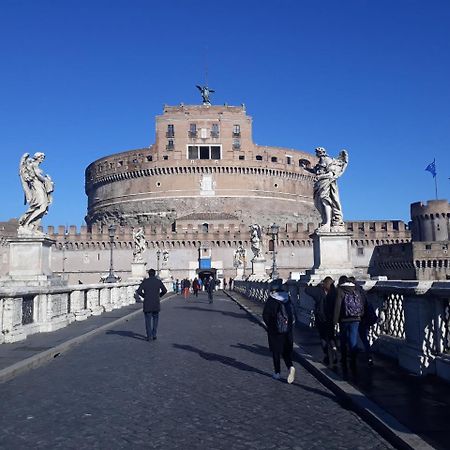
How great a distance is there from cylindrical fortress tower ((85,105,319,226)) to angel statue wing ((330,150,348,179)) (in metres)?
56.0

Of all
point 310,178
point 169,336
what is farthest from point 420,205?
point 169,336

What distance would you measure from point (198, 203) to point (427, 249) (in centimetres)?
2971

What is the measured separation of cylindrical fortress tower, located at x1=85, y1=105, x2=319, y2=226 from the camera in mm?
68188

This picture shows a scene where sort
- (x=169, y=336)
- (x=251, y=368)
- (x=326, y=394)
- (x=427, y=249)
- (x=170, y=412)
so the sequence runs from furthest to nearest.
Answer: (x=427, y=249) → (x=169, y=336) → (x=251, y=368) → (x=326, y=394) → (x=170, y=412)

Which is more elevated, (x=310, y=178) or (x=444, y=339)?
(x=310, y=178)

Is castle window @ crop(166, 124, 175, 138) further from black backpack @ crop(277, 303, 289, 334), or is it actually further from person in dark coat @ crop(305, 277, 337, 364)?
black backpack @ crop(277, 303, 289, 334)

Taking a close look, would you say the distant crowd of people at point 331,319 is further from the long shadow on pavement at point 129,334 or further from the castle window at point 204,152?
the castle window at point 204,152

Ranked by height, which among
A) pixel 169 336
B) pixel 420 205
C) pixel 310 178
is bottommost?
pixel 169 336

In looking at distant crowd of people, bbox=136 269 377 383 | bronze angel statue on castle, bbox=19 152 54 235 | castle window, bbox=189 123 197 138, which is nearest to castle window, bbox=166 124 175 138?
castle window, bbox=189 123 197 138

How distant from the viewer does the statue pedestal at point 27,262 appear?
10688 millimetres

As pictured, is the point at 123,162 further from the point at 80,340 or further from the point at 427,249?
the point at 80,340

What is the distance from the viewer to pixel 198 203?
67.9 metres

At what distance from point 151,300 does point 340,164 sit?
15.8 ft

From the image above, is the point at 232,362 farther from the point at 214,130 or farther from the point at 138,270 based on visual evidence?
the point at 214,130
